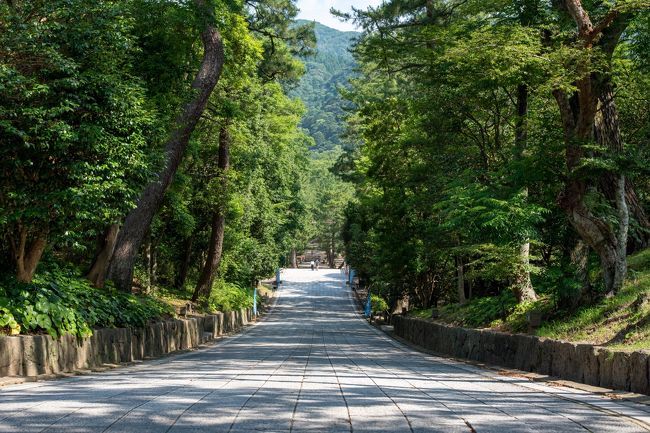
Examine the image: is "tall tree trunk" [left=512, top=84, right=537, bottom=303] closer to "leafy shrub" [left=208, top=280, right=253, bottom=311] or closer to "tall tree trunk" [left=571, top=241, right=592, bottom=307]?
"tall tree trunk" [left=571, top=241, right=592, bottom=307]

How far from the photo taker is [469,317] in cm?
2100

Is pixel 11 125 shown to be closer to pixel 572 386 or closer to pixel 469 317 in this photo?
pixel 572 386

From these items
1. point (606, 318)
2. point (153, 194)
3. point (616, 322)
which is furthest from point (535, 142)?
point (153, 194)

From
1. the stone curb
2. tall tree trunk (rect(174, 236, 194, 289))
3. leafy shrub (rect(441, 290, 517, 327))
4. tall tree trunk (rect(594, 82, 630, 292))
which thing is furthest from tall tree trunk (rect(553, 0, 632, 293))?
tall tree trunk (rect(174, 236, 194, 289))

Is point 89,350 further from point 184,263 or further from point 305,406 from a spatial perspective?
point 184,263

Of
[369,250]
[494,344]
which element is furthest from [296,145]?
[494,344]

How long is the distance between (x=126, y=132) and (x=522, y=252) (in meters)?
10.7

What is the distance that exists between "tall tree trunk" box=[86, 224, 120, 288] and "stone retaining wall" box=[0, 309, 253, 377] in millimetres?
1826

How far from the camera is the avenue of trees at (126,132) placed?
10.4m

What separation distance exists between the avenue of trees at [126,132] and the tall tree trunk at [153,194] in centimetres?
4

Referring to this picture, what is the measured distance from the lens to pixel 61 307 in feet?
37.7

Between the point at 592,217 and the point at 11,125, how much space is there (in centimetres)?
1099

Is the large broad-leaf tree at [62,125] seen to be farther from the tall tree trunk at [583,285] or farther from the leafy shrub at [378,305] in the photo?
the leafy shrub at [378,305]

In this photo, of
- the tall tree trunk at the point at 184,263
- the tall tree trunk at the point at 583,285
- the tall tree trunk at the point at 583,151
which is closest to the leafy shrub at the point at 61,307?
the tall tree trunk at the point at 583,285
